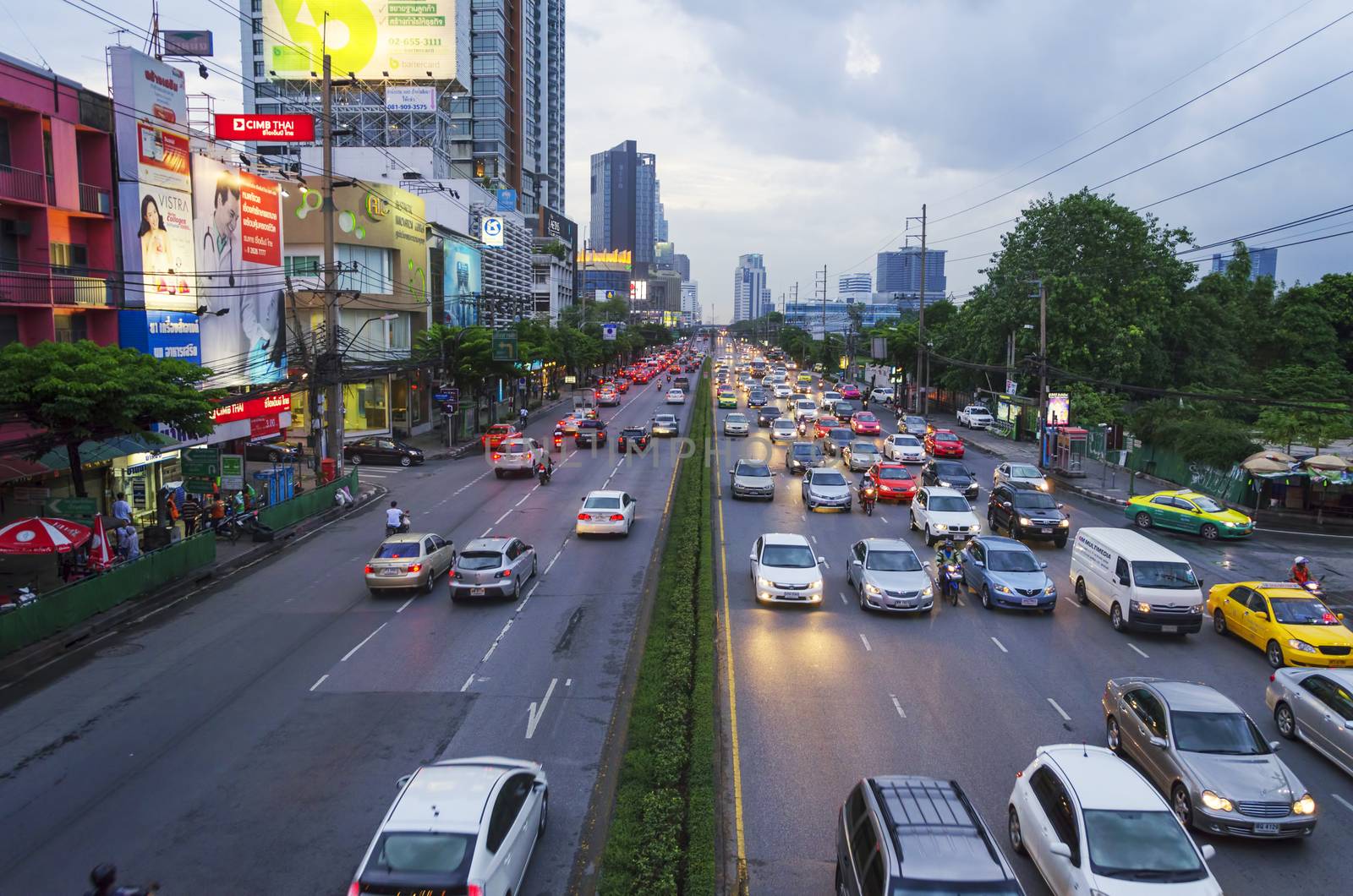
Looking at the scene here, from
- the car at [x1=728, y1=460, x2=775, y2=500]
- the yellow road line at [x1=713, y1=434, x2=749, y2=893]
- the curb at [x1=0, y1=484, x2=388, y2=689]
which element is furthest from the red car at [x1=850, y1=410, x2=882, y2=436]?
the curb at [x1=0, y1=484, x2=388, y2=689]

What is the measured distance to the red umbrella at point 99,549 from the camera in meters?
23.0

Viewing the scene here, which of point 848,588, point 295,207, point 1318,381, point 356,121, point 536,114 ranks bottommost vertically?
point 848,588

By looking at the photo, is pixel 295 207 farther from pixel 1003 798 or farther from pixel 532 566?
pixel 1003 798

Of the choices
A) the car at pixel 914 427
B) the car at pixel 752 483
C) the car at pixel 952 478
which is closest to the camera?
the car at pixel 752 483

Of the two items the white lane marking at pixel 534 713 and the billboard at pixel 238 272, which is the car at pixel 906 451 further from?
the white lane marking at pixel 534 713

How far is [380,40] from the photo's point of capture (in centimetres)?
7931

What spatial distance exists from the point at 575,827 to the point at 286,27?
81203mm

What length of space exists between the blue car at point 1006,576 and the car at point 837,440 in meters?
27.5

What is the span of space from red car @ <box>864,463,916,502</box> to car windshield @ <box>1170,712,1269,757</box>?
79.4 feet

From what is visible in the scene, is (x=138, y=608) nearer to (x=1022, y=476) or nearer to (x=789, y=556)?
(x=789, y=556)

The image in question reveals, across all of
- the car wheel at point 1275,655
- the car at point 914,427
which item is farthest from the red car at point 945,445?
the car wheel at point 1275,655

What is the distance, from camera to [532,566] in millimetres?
24844

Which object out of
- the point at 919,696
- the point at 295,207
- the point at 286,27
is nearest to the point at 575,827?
the point at 919,696

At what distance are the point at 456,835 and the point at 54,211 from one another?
25.6m
